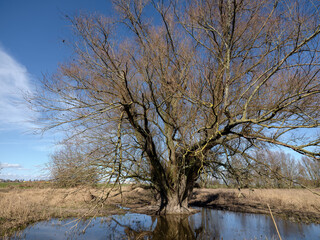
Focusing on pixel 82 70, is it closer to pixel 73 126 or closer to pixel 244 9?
pixel 73 126

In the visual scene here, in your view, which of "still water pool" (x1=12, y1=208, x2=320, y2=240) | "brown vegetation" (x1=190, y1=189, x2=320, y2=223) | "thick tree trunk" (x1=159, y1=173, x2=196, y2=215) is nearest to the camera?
"still water pool" (x1=12, y1=208, x2=320, y2=240)

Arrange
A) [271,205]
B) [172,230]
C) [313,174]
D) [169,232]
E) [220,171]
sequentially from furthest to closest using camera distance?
[313,174] → [271,205] → [220,171] → [172,230] → [169,232]

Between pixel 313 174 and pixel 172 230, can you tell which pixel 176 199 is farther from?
pixel 313 174

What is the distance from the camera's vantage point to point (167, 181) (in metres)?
9.37

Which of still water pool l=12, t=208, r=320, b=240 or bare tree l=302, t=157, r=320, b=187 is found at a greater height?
bare tree l=302, t=157, r=320, b=187

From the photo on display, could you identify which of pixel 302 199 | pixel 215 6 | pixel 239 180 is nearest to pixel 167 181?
pixel 239 180

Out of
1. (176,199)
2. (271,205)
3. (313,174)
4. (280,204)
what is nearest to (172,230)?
(176,199)

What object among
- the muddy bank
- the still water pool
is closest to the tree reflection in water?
the still water pool

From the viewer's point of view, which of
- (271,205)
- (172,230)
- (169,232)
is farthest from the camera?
(271,205)

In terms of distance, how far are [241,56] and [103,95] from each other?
4.85m

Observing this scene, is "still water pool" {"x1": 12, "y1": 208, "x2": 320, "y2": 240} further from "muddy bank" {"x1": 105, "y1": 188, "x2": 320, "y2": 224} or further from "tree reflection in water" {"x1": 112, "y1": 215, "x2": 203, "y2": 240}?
"muddy bank" {"x1": 105, "y1": 188, "x2": 320, "y2": 224}

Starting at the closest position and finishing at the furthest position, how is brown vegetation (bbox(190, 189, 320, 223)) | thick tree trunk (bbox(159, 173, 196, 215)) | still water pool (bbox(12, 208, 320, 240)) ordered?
1. still water pool (bbox(12, 208, 320, 240))
2. thick tree trunk (bbox(159, 173, 196, 215))
3. brown vegetation (bbox(190, 189, 320, 223))

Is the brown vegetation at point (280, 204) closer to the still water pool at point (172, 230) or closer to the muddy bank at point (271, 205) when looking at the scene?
the muddy bank at point (271, 205)

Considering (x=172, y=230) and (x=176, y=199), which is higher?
(x=176, y=199)
